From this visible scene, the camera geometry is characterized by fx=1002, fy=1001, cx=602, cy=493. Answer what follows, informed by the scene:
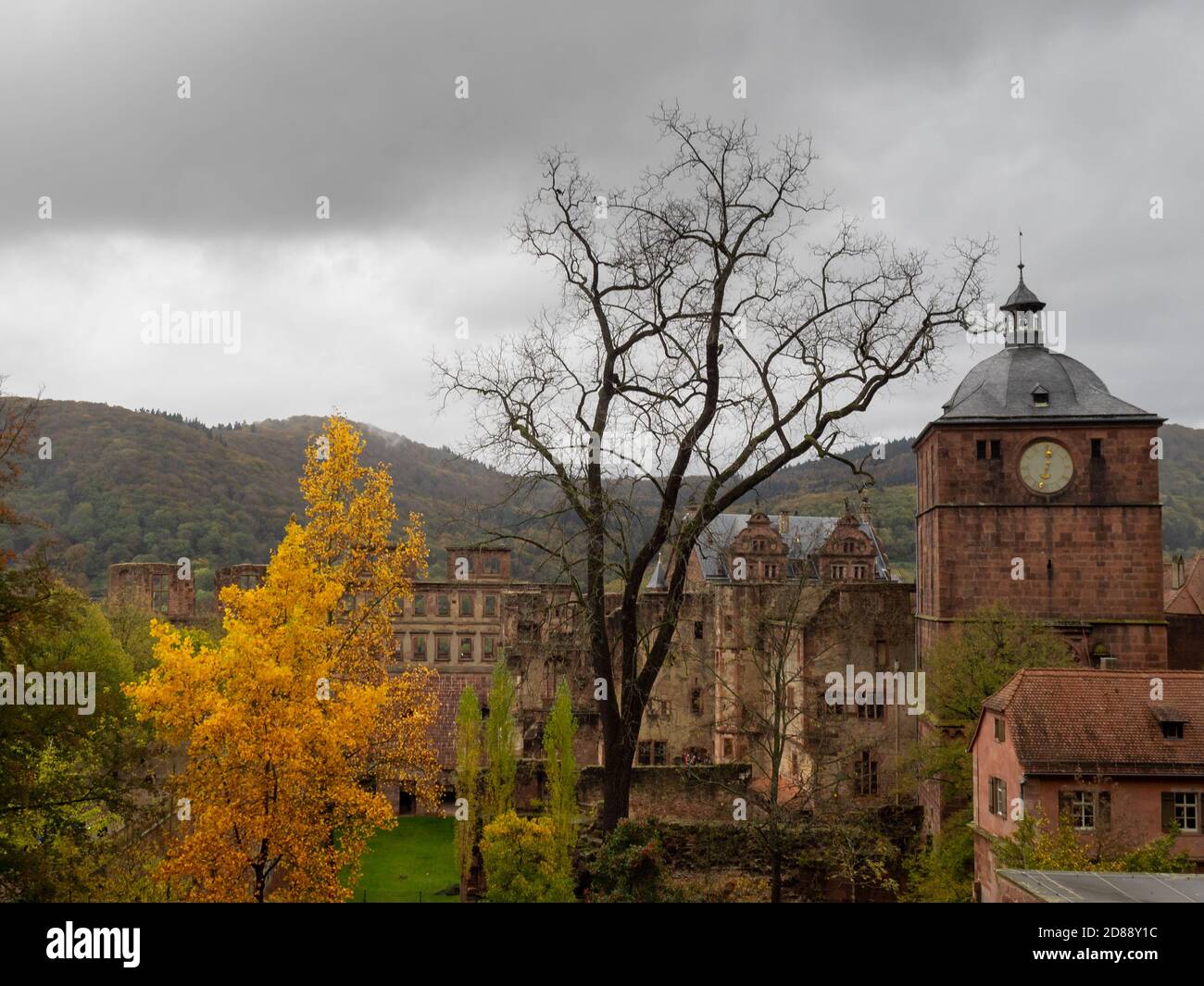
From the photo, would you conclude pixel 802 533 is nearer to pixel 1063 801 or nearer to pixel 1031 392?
pixel 1031 392

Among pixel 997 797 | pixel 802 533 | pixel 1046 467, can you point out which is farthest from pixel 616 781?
pixel 802 533

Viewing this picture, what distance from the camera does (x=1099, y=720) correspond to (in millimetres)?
25297

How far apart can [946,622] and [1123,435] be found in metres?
9.17

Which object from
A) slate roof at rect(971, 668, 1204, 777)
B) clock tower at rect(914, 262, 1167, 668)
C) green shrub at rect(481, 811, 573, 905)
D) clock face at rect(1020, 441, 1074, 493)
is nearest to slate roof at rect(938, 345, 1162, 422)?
clock tower at rect(914, 262, 1167, 668)

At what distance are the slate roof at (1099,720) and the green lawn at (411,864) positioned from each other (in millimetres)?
18637

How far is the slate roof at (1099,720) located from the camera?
24375mm

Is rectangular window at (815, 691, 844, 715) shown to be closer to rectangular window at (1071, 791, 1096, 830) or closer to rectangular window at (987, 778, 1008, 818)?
rectangular window at (987, 778, 1008, 818)

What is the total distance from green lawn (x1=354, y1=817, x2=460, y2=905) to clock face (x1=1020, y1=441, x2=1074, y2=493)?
24609 millimetres

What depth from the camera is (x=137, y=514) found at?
268 feet

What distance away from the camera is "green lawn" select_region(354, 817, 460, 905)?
34.9 m

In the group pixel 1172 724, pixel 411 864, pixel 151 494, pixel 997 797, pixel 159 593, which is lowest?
pixel 411 864

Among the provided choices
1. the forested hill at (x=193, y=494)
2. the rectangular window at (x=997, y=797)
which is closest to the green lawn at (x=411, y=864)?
the forested hill at (x=193, y=494)

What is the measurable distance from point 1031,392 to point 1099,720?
14796 millimetres
